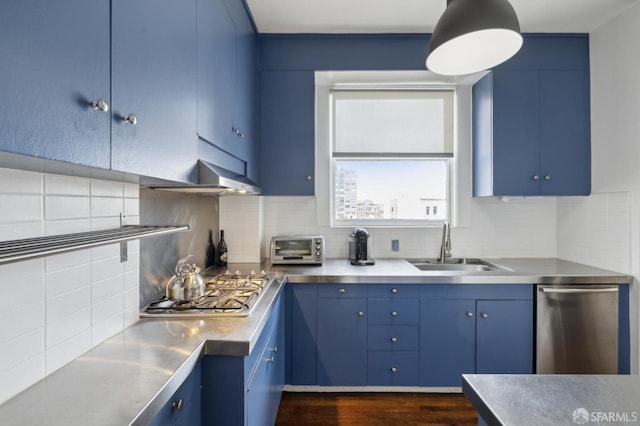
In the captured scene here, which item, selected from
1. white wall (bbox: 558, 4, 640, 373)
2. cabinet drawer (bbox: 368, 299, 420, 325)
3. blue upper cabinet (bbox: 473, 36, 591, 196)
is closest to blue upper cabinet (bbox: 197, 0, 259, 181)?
cabinet drawer (bbox: 368, 299, 420, 325)

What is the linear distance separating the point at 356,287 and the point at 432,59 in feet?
4.70

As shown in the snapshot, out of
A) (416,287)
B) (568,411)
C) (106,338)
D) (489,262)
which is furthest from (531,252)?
(106,338)

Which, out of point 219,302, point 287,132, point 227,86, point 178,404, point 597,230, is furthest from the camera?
point 287,132

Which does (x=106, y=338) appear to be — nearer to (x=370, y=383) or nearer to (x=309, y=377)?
(x=309, y=377)

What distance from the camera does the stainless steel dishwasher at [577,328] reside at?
2.22 m

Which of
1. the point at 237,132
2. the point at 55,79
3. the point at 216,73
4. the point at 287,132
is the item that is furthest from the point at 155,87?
the point at 287,132

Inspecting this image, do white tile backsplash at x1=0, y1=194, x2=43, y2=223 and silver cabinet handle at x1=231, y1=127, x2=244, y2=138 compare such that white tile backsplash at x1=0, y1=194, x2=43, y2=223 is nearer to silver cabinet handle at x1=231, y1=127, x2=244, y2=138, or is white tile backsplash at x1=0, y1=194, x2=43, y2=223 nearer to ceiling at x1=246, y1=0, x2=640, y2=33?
silver cabinet handle at x1=231, y1=127, x2=244, y2=138

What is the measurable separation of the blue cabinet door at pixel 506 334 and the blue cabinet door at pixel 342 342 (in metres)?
0.78

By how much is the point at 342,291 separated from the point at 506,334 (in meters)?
1.11

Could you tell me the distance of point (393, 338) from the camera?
7.58ft

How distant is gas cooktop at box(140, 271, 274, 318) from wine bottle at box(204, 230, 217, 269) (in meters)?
0.46

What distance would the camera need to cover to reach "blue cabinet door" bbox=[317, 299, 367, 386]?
2.31 m

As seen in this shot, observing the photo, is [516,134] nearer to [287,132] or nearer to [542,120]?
[542,120]

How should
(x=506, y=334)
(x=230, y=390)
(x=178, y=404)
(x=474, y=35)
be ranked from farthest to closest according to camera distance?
(x=506, y=334)
(x=474, y=35)
(x=230, y=390)
(x=178, y=404)
